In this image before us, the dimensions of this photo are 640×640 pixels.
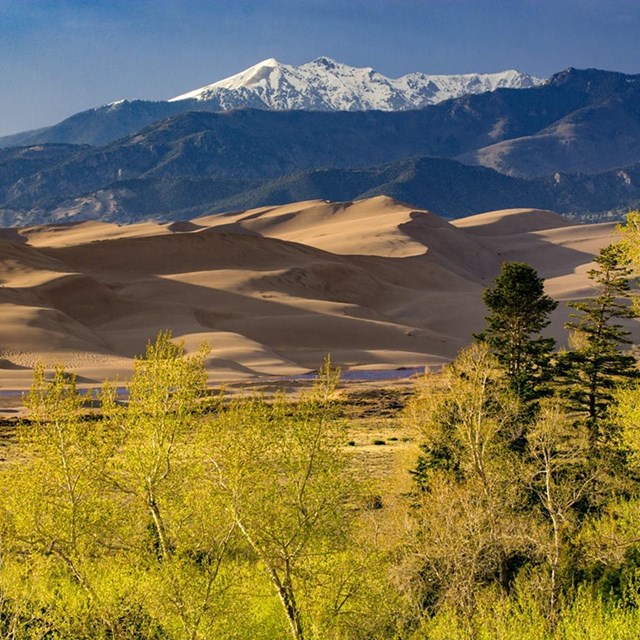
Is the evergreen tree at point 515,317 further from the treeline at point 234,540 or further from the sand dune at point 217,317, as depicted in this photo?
the sand dune at point 217,317

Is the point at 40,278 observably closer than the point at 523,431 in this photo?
No

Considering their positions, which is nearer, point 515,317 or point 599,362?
point 599,362

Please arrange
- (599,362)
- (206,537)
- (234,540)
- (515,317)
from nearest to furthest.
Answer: (206,537) < (234,540) < (599,362) < (515,317)

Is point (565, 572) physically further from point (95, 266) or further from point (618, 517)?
point (95, 266)

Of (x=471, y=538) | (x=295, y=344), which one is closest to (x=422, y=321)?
(x=295, y=344)

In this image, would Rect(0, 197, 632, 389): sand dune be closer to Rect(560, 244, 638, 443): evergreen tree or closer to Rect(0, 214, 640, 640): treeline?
Rect(560, 244, 638, 443): evergreen tree

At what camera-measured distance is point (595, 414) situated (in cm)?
4728

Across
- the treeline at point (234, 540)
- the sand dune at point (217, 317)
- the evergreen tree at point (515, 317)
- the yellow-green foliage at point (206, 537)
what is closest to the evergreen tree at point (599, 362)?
the evergreen tree at point (515, 317)

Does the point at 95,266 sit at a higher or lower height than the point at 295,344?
higher

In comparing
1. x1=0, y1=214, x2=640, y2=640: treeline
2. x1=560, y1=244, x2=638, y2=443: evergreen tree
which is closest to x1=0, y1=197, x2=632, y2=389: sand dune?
x1=560, y1=244, x2=638, y2=443: evergreen tree

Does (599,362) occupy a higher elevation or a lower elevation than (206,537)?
higher

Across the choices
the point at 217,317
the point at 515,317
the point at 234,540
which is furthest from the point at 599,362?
the point at 217,317

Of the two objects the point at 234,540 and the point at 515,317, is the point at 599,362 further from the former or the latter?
the point at 234,540

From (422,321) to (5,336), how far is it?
7681cm
